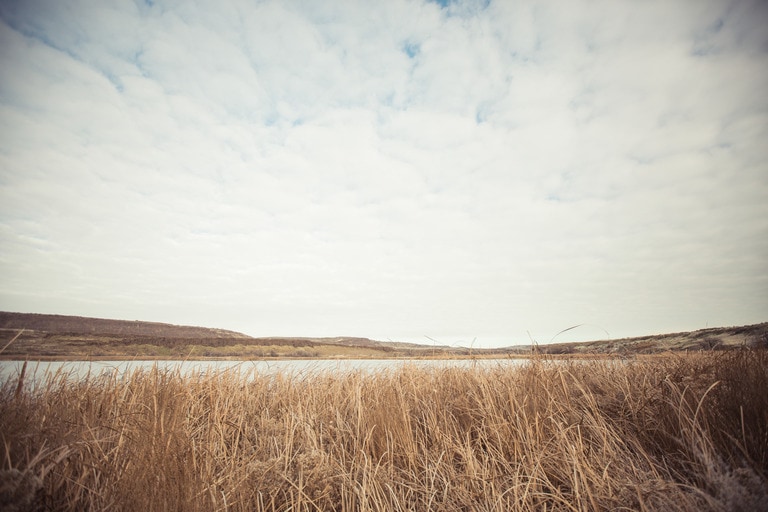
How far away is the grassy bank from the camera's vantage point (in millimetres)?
2055

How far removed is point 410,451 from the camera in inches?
120

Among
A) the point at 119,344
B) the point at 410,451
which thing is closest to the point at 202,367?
the point at 410,451

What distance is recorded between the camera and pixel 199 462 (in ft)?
9.46

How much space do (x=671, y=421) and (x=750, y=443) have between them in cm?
58

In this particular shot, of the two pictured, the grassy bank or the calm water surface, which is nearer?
the grassy bank

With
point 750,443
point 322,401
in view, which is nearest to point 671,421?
point 750,443

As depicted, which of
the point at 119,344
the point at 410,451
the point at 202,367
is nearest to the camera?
the point at 410,451

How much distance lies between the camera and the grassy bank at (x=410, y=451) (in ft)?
6.74

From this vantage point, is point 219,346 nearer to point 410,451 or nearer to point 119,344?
point 119,344

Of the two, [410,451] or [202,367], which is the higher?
[202,367]

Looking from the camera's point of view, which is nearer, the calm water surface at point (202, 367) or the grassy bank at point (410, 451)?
the grassy bank at point (410, 451)

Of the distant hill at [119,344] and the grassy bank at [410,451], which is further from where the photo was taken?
the distant hill at [119,344]

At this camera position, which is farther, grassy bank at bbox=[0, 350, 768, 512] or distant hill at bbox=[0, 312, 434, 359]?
distant hill at bbox=[0, 312, 434, 359]

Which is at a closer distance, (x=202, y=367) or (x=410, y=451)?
(x=410, y=451)
